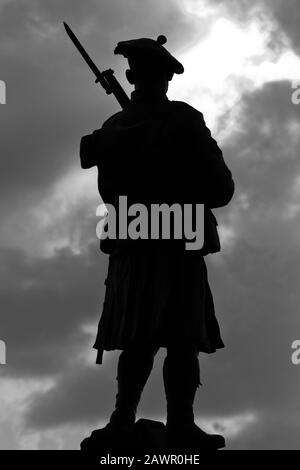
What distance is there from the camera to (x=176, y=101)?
44.8ft

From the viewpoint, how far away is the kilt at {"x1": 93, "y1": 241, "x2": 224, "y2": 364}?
500 inches

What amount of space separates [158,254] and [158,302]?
61 cm

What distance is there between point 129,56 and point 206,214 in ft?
7.30

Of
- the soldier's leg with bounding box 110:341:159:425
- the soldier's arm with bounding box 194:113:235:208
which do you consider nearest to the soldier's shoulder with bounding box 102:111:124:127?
the soldier's arm with bounding box 194:113:235:208

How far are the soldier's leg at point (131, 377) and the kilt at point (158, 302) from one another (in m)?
0.14

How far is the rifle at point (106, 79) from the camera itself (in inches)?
562

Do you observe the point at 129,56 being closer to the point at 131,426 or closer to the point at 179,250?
the point at 179,250

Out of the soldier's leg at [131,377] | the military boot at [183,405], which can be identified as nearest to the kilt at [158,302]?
the soldier's leg at [131,377]

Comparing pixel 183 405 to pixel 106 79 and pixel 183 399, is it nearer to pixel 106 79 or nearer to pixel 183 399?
pixel 183 399

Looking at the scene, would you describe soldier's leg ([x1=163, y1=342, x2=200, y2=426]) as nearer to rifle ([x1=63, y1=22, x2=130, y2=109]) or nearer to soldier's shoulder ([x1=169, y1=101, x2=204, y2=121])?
soldier's shoulder ([x1=169, y1=101, x2=204, y2=121])

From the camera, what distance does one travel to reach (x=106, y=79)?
1438cm

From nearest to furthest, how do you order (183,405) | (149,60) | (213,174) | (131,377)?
(183,405) < (131,377) < (213,174) < (149,60)

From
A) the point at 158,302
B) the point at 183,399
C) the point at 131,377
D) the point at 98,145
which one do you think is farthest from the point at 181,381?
the point at 98,145

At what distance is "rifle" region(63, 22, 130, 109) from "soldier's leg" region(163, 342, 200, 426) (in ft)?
11.0
